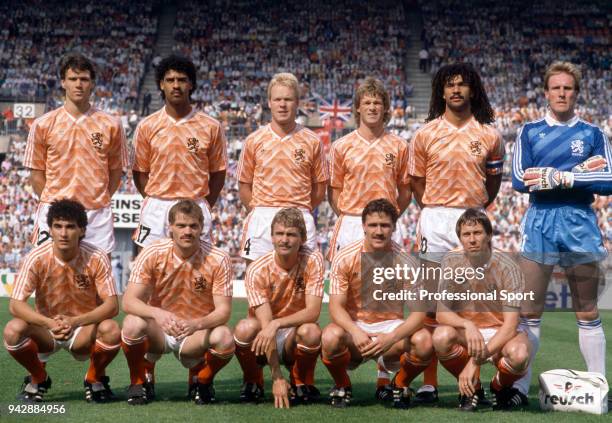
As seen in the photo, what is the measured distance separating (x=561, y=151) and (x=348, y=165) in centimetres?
160

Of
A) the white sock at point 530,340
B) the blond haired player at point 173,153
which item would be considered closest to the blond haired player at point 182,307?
the blond haired player at point 173,153

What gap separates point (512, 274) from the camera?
590 cm

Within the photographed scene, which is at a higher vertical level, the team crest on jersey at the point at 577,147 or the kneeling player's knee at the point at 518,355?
the team crest on jersey at the point at 577,147

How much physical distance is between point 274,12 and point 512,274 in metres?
30.0

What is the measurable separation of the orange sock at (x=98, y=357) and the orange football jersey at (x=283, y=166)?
1.76 metres

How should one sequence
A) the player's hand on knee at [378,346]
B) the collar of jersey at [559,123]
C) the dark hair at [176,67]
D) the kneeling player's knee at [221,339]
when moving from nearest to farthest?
the player's hand on knee at [378,346], the kneeling player's knee at [221,339], the collar of jersey at [559,123], the dark hair at [176,67]

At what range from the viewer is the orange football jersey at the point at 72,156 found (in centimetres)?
669

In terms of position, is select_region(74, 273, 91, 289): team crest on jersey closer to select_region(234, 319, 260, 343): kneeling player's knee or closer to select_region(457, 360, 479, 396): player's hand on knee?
select_region(234, 319, 260, 343): kneeling player's knee

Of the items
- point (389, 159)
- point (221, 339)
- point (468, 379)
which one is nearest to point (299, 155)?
point (389, 159)

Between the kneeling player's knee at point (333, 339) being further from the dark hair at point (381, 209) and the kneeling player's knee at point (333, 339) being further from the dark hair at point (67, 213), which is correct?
the dark hair at point (67, 213)

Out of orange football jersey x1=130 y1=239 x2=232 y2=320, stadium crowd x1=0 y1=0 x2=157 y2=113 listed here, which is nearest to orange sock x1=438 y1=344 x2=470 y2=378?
orange football jersey x1=130 y1=239 x2=232 y2=320

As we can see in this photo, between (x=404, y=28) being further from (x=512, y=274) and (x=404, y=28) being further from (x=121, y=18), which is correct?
(x=512, y=274)

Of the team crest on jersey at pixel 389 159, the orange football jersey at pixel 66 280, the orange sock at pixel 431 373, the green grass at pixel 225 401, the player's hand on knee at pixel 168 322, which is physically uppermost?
the team crest on jersey at pixel 389 159

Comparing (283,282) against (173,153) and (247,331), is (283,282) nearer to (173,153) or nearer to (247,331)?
(247,331)
